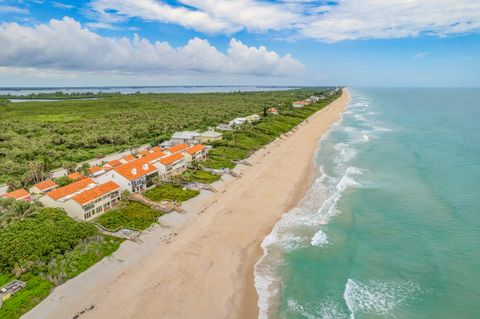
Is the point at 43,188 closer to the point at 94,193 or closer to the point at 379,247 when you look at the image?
the point at 94,193

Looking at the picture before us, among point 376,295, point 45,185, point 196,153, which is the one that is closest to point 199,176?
point 196,153

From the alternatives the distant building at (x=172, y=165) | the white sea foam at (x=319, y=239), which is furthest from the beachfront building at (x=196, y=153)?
the white sea foam at (x=319, y=239)

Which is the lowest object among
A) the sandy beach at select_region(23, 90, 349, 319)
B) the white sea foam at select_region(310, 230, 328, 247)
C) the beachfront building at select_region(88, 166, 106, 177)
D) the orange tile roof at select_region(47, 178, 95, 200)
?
the sandy beach at select_region(23, 90, 349, 319)

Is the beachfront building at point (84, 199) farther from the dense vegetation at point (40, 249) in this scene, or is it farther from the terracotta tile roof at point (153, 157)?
the terracotta tile roof at point (153, 157)

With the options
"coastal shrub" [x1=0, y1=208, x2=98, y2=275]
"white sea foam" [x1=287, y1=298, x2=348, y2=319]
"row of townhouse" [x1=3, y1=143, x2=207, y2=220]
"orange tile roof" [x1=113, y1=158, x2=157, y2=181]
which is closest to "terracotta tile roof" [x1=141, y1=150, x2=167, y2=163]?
"row of townhouse" [x1=3, y1=143, x2=207, y2=220]

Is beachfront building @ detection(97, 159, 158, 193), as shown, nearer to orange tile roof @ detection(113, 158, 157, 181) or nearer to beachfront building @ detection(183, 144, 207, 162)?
orange tile roof @ detection(113, 158, 157, 181)

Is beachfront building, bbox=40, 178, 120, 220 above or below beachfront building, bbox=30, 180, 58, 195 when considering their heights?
above

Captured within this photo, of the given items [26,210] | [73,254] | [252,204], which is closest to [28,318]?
[73,254]
